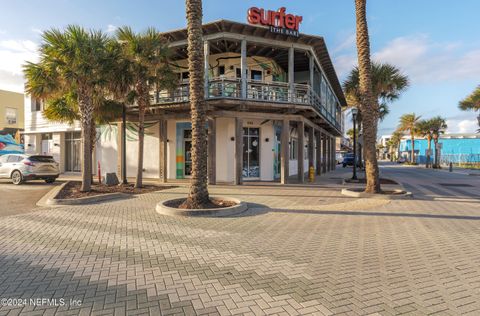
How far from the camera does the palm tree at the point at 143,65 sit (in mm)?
12375

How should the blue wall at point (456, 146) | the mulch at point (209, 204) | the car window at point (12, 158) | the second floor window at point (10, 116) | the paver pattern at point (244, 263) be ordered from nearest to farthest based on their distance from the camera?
the paver pattern at point (244, 263)
the mulch at point (209, 204)
the car window at point (12, 158)
the second floor window at point (10, 116)
the blue wall at point (456, 146)

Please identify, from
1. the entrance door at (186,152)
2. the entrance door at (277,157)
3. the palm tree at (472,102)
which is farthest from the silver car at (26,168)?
the palm tree at (472,102)

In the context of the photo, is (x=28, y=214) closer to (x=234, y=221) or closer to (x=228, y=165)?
(x=234, y=221)

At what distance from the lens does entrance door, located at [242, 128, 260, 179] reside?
17484mm

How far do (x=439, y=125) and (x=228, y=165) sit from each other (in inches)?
1726

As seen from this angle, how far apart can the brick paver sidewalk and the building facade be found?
38576 mm

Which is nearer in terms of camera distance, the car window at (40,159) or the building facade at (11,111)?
the car window at (40,159)

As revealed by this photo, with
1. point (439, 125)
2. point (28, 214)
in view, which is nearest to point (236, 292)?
point (28, 214)

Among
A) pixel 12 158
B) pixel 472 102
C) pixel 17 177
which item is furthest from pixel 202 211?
pixel 472 102

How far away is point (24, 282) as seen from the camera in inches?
149

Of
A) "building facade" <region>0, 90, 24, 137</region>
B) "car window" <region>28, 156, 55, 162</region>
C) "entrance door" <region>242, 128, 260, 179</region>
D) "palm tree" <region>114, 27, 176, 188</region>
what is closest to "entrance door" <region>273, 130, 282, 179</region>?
"entrance door" <region>242, 128, 260, 179</region>

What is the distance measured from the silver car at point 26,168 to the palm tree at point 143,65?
20.4 ft

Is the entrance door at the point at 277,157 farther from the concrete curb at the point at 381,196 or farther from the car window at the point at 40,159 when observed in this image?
the car window at the point at 40,159

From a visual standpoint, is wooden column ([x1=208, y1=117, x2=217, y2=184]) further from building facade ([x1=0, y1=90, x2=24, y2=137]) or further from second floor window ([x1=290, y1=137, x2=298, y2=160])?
building facade ([x1=0, y1=90, x2=24, y2=137])
